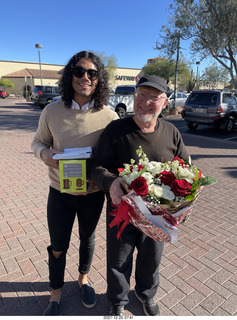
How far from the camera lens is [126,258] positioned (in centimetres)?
190

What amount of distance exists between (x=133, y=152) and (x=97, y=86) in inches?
25.2

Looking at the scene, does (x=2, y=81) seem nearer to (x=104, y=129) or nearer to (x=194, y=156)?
(x=194, y=156)

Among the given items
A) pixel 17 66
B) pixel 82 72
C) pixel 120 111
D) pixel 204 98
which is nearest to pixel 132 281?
pixel 82 72

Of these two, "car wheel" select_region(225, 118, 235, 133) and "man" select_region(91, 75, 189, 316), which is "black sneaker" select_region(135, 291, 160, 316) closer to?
"man" select_region(91, 75, 189, 316)

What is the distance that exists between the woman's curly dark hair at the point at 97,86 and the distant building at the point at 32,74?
44.4 meters

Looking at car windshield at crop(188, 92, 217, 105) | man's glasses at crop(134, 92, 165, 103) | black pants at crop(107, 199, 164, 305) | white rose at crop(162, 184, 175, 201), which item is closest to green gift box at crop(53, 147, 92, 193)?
black pants at crop(107, 199, 164, 305)

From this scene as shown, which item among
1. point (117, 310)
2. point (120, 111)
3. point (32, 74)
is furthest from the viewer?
point (32, 74)

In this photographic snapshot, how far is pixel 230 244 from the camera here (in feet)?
10.3

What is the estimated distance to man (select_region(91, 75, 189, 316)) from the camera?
69.8 inches

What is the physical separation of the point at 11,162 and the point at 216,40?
13.3 m

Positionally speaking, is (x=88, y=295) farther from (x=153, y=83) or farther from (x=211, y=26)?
(x=211, y=26)

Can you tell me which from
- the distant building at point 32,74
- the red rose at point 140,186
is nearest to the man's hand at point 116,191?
the red rose at point 140,186

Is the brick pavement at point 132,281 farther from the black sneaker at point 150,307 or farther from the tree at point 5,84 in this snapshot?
the tree at point 5,84

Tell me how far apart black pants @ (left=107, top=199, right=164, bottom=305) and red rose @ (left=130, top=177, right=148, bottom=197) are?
2.00 ft
